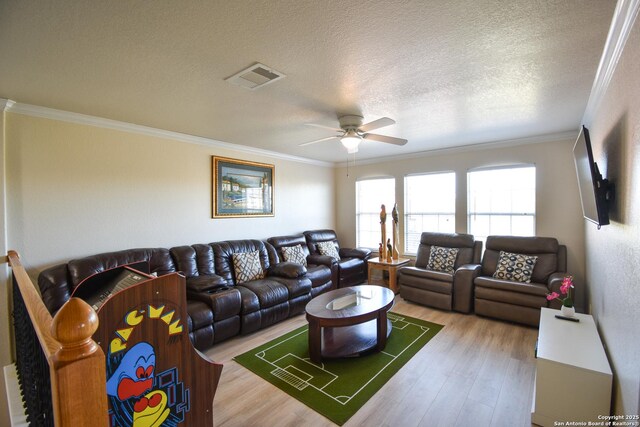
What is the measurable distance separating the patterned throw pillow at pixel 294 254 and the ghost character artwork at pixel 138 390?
3.33 m

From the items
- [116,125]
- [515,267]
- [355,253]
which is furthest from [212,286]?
[515,267]

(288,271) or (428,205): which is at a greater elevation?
(428,205)

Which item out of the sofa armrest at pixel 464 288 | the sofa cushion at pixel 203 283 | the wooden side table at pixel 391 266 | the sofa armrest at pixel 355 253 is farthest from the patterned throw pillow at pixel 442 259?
the sofa cushion at pixel 203 283

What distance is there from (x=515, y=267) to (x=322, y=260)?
2782mm

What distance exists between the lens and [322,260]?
497cm

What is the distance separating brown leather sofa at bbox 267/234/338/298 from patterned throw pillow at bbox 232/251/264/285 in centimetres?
38

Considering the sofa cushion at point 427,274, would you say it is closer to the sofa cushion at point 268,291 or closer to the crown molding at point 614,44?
the sofa cushion at point 268,291

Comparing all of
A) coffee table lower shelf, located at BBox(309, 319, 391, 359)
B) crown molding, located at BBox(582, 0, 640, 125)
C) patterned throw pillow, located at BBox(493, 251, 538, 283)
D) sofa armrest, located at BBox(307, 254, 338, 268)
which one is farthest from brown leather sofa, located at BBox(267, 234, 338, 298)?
crown molding, located at BBox(582, 0, 640, 125)

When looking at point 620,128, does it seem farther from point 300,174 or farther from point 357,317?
point 300,174

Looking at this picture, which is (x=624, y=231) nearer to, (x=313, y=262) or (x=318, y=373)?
(x=318, y=373)

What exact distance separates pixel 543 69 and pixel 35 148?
4519 millimetres

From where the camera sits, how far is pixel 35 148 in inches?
114

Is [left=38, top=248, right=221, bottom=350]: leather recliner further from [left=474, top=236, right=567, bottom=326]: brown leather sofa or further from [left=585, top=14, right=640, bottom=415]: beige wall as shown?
[left=474, top=236, right=567, bottom=326]: brown leather sofa

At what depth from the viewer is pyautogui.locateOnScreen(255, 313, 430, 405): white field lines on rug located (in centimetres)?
242
